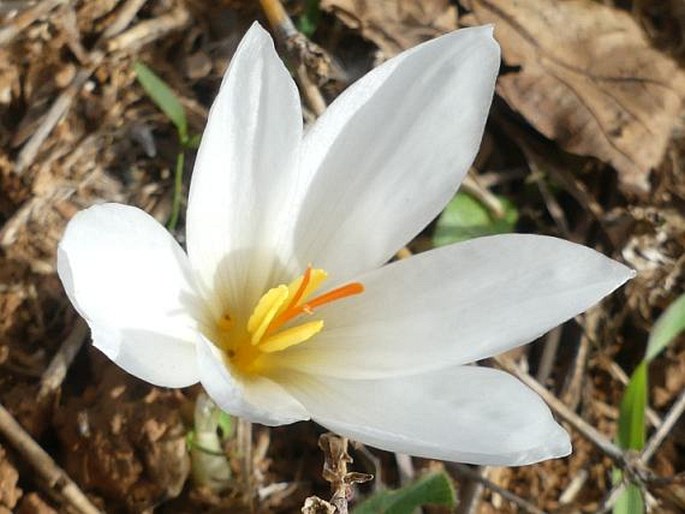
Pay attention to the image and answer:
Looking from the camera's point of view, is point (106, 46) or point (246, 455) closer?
point (246, 455)

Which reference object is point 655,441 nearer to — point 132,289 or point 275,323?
point 275,323

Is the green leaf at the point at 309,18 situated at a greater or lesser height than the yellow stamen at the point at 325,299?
greater

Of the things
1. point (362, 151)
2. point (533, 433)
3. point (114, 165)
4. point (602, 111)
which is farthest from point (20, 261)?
point (602, 111)

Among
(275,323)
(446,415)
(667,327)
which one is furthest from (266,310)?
(667,327)

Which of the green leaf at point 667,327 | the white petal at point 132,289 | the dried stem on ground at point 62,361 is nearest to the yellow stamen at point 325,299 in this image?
the white petal at point 132,289

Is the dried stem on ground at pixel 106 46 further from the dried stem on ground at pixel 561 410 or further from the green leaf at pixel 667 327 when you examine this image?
the green leaf at pixel 667 327

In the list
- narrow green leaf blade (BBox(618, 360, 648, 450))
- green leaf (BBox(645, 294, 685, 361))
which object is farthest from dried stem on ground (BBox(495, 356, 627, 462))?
green leaf (BBox(645, 294, 685, 361))

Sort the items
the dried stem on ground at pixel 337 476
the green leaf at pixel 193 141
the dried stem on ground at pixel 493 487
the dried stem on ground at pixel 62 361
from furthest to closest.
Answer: the green leaf at pixel 193 141 < the dried stem on ground at pixel 493 487 < the dried stem on ground at pixel 62 361 < the dried stem on ground at pixel 337 476
